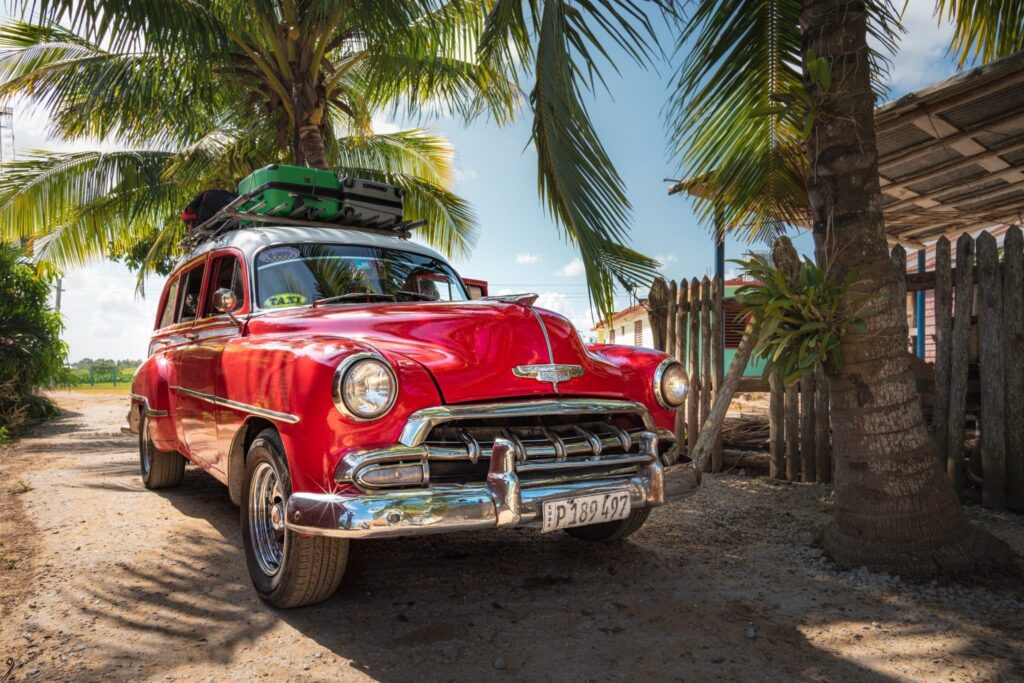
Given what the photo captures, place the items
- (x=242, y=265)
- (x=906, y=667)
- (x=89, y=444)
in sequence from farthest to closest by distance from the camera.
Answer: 1. (x=89, y=444)
2. (x=242, y=265)
3. (x=906, y=667)

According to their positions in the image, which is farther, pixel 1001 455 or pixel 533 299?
pixel 1001 455

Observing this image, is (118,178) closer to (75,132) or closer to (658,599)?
(75,132)

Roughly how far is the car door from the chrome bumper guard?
1.34 meters

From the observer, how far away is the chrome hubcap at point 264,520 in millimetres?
3285

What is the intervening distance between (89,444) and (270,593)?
7.83 m

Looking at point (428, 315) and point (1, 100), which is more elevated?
point (1, 100)

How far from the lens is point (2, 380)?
34.5 feet

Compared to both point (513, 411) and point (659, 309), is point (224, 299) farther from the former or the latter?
point (659, 309)

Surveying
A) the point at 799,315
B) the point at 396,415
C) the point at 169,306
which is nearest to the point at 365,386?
the point at 396,415

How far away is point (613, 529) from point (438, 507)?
1847 millimetres

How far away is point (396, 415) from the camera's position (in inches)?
108

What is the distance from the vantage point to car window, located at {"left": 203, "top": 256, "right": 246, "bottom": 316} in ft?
13.5

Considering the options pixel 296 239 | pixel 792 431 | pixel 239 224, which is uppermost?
pixel 239 224

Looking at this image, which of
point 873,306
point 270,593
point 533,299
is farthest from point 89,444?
point 873,306
